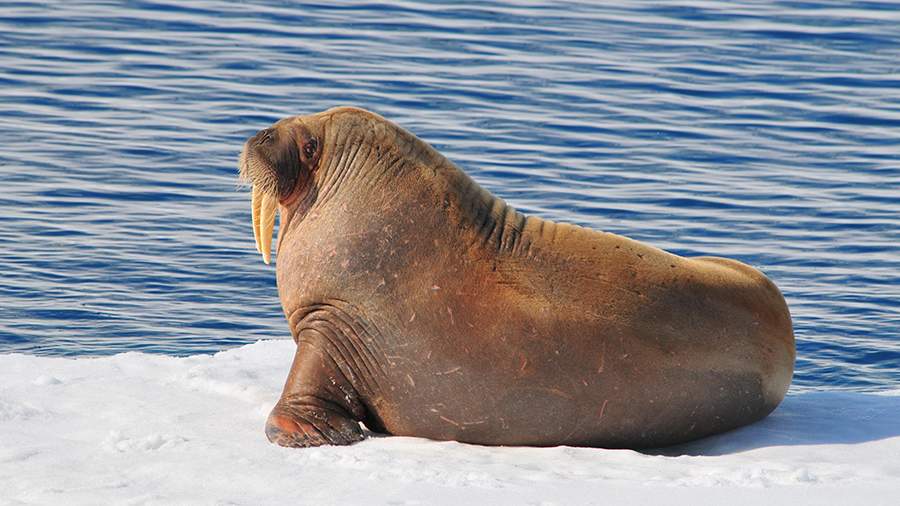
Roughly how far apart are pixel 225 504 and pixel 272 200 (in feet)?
7.15

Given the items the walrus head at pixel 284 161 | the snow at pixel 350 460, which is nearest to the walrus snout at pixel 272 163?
the walrus head at pixel 284 161

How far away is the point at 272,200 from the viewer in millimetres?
8617

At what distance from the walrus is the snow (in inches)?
6.4

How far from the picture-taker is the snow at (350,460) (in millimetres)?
6973

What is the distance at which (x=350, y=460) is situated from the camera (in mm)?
7445

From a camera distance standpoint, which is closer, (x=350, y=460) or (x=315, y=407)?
(x=350, y=460)

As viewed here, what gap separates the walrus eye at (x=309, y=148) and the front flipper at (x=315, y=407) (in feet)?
3.08

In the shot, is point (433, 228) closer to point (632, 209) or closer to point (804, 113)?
point (632, 209)

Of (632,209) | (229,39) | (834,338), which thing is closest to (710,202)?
(632,209)

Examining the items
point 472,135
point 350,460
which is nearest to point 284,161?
point 350,460

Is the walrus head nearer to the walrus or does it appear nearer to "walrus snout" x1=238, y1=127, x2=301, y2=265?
"walrus snout" x1=238, y1=127, x2=301, y2=265

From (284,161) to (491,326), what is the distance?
1.41 metres

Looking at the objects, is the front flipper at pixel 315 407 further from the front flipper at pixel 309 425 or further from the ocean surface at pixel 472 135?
the ocean surface at pixel 472 135

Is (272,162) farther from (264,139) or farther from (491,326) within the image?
(491,326)
